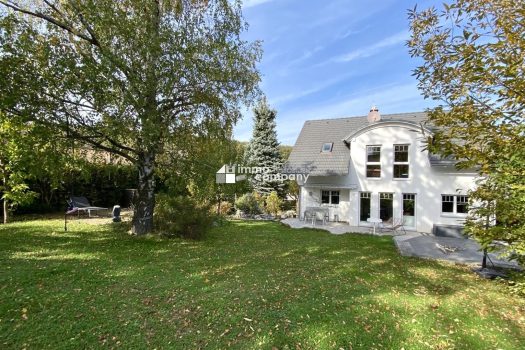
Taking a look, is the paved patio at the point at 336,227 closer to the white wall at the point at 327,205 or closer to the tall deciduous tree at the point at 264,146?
the white wall at the point at 327,205

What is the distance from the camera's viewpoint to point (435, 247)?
40.5ft

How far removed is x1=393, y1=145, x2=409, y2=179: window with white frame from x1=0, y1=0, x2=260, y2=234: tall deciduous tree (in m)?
11.4

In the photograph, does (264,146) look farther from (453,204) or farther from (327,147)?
(453,204)

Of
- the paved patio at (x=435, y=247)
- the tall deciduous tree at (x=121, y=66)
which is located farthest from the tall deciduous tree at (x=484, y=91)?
the tall deciduous tree at (x=121, y=66)

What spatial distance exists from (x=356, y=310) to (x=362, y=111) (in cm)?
2019

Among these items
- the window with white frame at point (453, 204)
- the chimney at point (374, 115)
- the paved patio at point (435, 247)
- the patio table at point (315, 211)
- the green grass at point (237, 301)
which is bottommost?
the paved patio at point (435, 247)

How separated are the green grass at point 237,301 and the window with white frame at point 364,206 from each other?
8.29 meters

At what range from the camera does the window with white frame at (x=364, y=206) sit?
17953 millimetres

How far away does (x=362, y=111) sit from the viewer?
22797mm

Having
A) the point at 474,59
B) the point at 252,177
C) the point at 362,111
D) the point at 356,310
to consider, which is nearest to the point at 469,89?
the point at 474,59

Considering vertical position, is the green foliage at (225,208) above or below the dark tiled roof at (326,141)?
below

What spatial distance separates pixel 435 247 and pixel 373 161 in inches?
268

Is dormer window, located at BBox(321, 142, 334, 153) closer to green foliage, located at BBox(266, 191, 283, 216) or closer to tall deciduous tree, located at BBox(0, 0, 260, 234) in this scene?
green foliage, located at BBox(266, 191, 283, 216)

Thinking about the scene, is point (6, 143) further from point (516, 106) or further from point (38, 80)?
point (516, 106)
